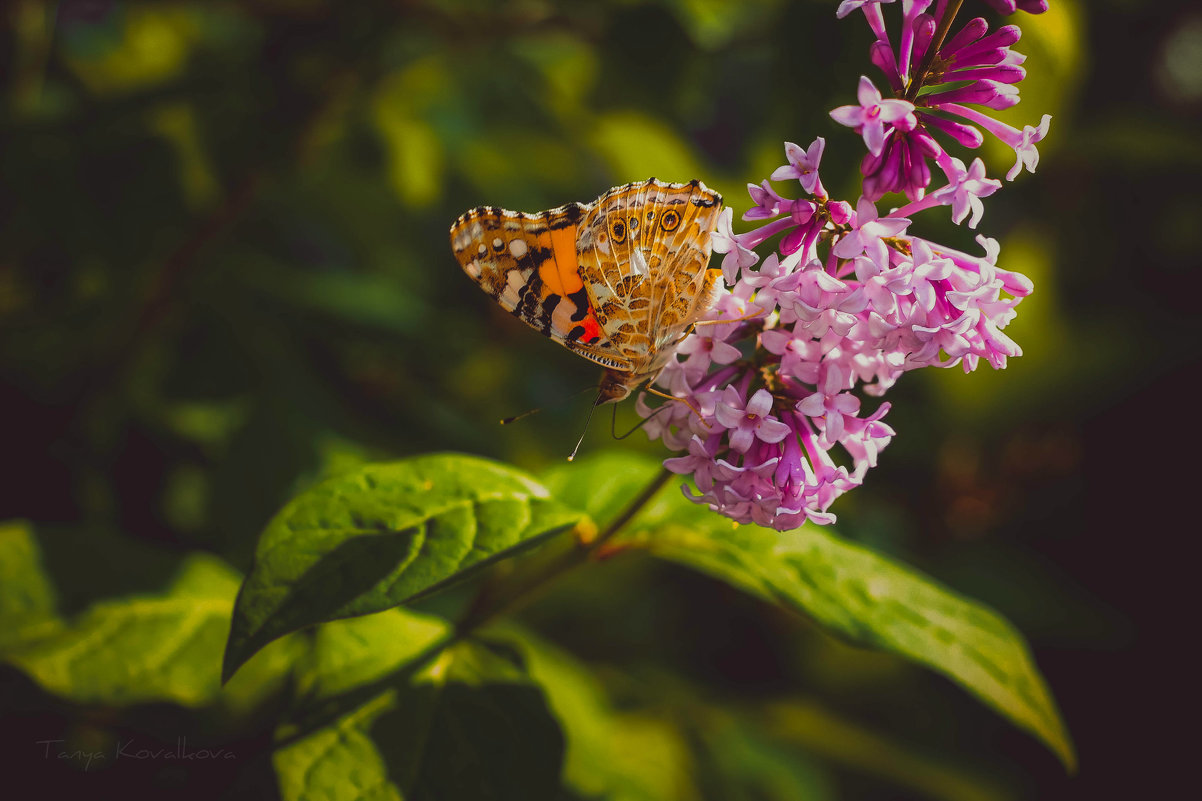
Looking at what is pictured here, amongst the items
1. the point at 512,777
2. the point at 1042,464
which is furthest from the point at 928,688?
the point at 512,777

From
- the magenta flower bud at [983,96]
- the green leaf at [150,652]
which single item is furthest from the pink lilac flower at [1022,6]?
the green leaf at [150,652]

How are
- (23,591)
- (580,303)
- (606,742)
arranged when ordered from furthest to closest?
(606,742) < (23,591) < (580,303)

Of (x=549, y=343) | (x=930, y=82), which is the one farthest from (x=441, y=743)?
(x=549, y=343)

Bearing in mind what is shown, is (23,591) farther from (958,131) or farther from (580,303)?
(958,131)

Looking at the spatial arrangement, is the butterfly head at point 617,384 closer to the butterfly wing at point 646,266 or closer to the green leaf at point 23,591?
the butterfly wing at point 646,266

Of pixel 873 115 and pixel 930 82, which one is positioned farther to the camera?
pixel 930 82
